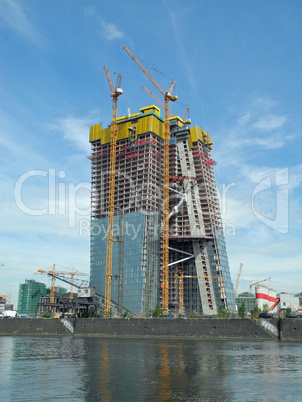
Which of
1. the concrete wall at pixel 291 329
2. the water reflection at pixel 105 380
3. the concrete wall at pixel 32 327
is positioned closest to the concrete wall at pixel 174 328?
the concrete wall at pixel 291 329

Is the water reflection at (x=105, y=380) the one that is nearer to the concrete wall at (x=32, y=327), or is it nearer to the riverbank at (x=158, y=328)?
the riverbank at (x=158, y=328)

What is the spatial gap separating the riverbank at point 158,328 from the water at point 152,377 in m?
48.9

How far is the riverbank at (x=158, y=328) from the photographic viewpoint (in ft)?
432

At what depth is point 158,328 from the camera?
148875 mm

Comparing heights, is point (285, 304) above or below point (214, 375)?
above

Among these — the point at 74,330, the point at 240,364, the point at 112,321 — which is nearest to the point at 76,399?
the point at 240,364

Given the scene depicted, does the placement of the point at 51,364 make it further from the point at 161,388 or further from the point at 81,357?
the point at 161,388

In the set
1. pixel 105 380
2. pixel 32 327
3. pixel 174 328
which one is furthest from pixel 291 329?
pixel 32 327

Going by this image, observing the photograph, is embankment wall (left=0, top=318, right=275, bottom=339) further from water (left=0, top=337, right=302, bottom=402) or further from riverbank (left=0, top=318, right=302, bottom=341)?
water (left=0, top=337, right=302, bottom=402)

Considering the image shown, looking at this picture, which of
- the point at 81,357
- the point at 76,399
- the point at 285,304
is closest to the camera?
the point at 76,399

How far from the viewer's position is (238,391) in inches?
1903

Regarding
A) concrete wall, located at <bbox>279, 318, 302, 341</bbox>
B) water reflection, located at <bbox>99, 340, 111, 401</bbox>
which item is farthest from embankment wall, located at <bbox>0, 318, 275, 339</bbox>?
water reflection, located at <bbox>99, 340, 111, 401</bbox>

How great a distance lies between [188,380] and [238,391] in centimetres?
806

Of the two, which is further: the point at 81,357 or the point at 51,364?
the point at 81,357
